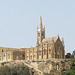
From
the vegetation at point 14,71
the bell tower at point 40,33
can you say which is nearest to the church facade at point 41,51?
the bell tower at point 40,33

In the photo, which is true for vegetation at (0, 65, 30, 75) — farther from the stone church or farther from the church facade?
the church facade

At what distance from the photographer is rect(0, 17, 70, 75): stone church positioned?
88.4 metres

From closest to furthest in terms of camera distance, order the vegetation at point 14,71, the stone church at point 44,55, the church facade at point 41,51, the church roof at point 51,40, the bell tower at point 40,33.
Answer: the vegetation at point 14,71 → the stone church at point 44,55 → the church facade at point 41,51 → the church roof at point 51,40 → the bell tower at point 40,33

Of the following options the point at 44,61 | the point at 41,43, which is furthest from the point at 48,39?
the point at 44,61

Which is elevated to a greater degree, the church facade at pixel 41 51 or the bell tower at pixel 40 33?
the bell tower at pixel 40 33

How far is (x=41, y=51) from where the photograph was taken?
95.9 metres

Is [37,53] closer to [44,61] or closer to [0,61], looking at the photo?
[44,61]

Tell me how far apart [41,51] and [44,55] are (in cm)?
187

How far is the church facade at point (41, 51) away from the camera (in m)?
94.1

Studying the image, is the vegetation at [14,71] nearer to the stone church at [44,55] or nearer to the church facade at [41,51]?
the stone church at [44,55]

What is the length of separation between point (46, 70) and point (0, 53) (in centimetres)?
2643

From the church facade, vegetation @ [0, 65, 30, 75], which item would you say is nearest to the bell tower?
the church facade

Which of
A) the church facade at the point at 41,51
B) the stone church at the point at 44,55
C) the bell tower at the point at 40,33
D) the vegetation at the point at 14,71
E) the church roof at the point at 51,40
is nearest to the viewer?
the vegetation at the point at 14,71

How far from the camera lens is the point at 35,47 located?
100 meters
